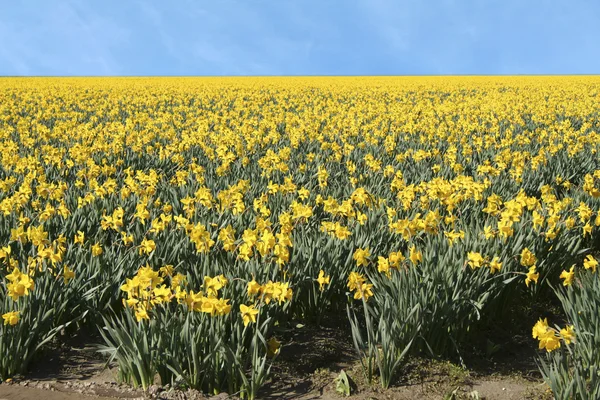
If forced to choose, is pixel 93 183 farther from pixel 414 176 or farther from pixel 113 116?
pixel 113 116

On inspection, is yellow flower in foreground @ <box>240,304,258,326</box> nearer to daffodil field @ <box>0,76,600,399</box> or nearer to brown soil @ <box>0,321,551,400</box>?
daffodil field @ <box>0,76,600,399</box>

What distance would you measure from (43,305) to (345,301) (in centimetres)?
219

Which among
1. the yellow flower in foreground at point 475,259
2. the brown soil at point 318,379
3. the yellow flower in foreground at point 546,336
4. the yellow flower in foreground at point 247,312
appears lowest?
the brown soil at point 318,379

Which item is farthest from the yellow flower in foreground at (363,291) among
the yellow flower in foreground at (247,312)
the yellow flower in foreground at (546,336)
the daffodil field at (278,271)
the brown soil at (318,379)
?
the yellow flower in foreground at (546,336)

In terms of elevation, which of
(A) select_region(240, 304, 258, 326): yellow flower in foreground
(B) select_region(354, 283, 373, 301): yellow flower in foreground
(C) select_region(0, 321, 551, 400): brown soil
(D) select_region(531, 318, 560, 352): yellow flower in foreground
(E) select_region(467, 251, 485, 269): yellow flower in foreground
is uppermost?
(E) select_region(467, 251, 485, 269): yellow flower in foreground

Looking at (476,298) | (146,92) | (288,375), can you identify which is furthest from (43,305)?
(146,92)

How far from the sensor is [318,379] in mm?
3682

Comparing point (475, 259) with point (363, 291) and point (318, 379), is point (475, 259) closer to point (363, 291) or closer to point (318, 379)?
point (363, 291)

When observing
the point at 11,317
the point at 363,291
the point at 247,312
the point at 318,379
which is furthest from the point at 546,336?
the point at 11,317

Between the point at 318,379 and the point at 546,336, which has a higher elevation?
the point at 546,336

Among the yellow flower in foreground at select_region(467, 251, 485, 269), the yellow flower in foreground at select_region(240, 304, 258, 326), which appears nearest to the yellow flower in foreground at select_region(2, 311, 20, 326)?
the yellow flower in foreground at select_region(240, 304, 258, 326)

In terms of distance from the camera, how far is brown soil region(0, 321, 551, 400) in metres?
3.45

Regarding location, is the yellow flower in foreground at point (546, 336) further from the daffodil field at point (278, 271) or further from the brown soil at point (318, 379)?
the brown soil at point (318, 379)

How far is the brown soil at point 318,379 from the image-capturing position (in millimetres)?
3449
